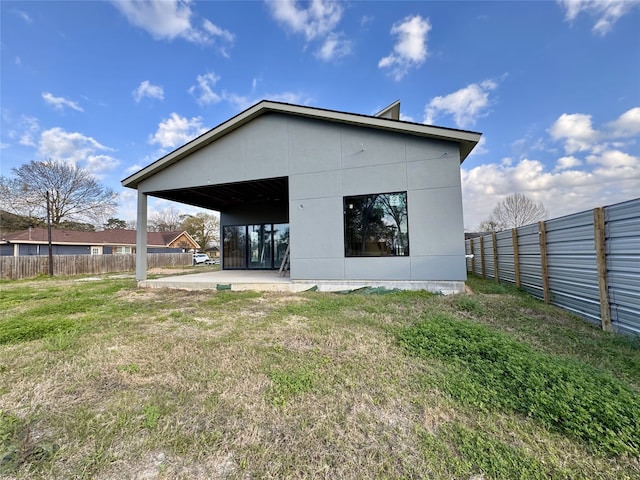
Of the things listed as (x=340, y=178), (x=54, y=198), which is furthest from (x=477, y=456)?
(x=54, y=198)

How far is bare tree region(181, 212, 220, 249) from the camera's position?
41.1 meters

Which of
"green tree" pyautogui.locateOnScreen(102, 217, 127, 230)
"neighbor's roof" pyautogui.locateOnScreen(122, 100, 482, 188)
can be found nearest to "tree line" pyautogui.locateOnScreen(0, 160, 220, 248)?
"green tree" pyautogui.locateOnScreen(102, 217, 127, 230)

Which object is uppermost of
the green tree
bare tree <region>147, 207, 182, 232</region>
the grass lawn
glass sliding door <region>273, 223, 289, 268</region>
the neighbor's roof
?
bare tree <region>147, 207, 182, 232</region>

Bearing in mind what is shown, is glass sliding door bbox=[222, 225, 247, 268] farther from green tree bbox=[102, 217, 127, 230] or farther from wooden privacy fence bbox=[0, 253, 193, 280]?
green tree bbox=[102, 217, 127, 230]

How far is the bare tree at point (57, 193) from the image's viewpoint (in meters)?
20.8

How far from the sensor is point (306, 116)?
22.5 ft

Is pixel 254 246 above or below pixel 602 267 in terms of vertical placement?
above

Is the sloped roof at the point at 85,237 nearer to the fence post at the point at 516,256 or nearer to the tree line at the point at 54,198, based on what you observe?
the tree line at the point at 54,198

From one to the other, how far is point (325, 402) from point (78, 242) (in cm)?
3099

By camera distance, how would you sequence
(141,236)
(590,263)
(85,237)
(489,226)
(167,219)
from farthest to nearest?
(167,219)
(489,226)
(85,237)
(141,236)
(590,263)

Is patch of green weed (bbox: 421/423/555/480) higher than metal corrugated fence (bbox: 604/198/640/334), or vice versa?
metal corrugated fence (bbox: 604/198/640/334)

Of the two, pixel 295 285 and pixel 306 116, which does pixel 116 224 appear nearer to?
pixel 295 285

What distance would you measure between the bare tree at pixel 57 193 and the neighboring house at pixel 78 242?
5.82 ft

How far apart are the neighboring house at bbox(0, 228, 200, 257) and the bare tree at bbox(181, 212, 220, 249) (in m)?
5.82
